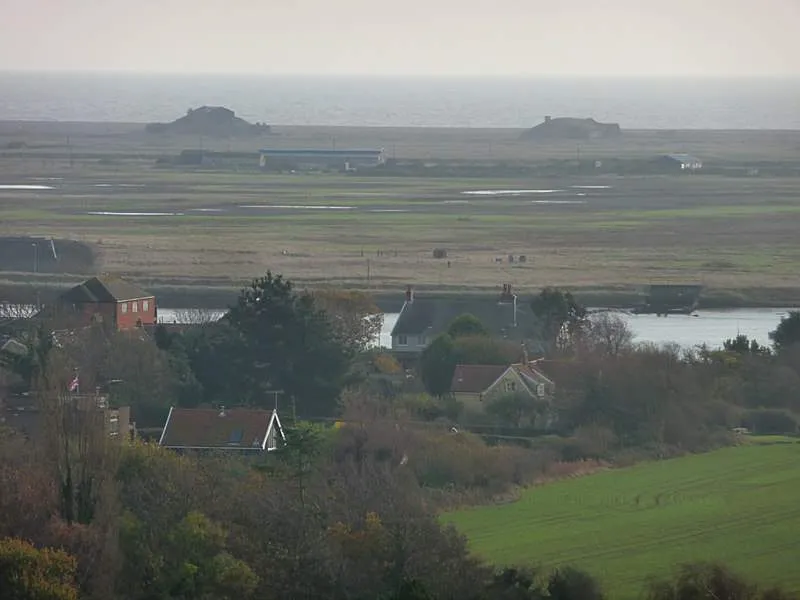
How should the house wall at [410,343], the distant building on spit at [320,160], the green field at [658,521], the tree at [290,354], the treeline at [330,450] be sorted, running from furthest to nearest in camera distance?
1. the distant building on spit at [320,160]
2. the house wall at [410,343]
3. the tree at [290,354]
4. the green field at [658,521]
5. the treeline at [330,450]

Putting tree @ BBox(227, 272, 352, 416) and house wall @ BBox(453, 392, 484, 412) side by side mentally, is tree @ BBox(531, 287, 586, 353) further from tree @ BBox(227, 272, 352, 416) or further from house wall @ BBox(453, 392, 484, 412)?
tree @ BBox(227, 272, 352, 416)

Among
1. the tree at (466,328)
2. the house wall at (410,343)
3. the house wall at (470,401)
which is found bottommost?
the house wall at (410,343)

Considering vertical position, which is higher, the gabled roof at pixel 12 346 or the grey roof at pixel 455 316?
the gabled roof at pixel 12 346

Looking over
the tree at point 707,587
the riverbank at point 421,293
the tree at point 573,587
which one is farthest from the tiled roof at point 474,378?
the riverbank at point 421,293

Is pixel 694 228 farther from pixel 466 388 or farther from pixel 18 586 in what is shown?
pixel 18 586

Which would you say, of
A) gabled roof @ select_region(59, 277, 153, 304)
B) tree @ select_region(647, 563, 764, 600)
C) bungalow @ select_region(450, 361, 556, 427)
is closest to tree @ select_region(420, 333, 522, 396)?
bungalow @ select_region(450, 361, 556, 427)

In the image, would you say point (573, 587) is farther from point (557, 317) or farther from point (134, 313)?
point (134, 313)

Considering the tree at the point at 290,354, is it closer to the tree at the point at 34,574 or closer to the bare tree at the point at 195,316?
the bare tree at the point at 195,316
